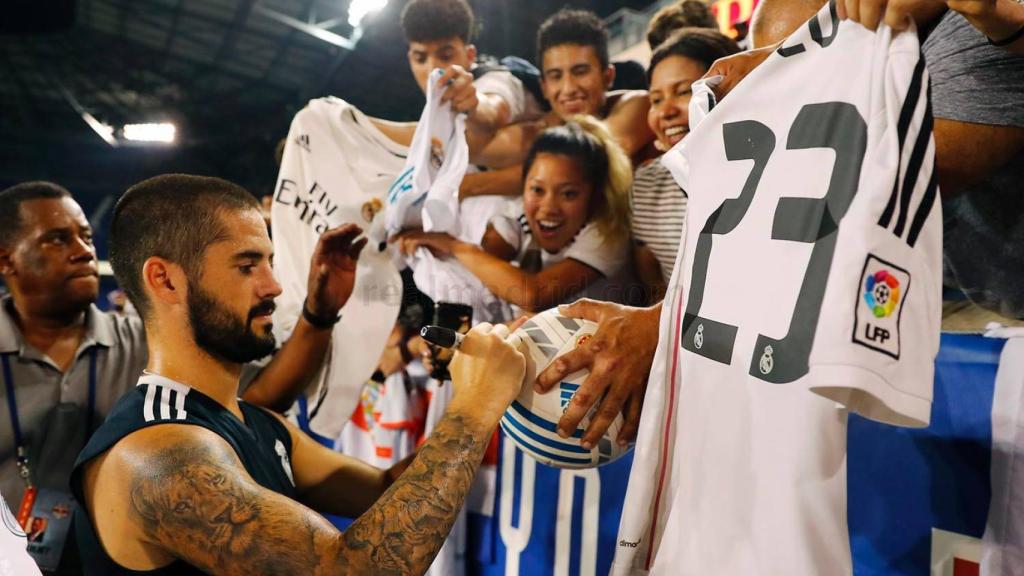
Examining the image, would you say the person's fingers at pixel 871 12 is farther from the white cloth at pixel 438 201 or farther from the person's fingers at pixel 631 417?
the white cloth at pixel 438 201

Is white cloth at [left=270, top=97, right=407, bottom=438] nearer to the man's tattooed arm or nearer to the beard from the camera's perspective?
the beard

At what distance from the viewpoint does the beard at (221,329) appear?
1774mm

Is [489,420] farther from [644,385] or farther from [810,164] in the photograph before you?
[810,164]

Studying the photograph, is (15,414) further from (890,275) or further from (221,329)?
(890,275)

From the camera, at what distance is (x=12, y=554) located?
1.28m

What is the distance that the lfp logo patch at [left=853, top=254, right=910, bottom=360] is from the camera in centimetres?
100

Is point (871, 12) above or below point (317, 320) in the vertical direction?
above

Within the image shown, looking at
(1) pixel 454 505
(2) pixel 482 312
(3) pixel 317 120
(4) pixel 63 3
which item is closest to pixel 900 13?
(1) pixel 454 505

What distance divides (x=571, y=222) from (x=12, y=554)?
1.90 m

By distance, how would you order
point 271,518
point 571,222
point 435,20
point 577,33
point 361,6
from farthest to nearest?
point 361,6 → point 435,20 → point 577,33 → point 571,222 → point 271,518

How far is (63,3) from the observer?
7.88 meters

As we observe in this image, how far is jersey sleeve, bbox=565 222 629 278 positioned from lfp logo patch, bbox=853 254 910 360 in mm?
1553

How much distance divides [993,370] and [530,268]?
65.6 inches

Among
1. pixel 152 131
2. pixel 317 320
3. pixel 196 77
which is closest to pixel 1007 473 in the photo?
pixel 317 320
